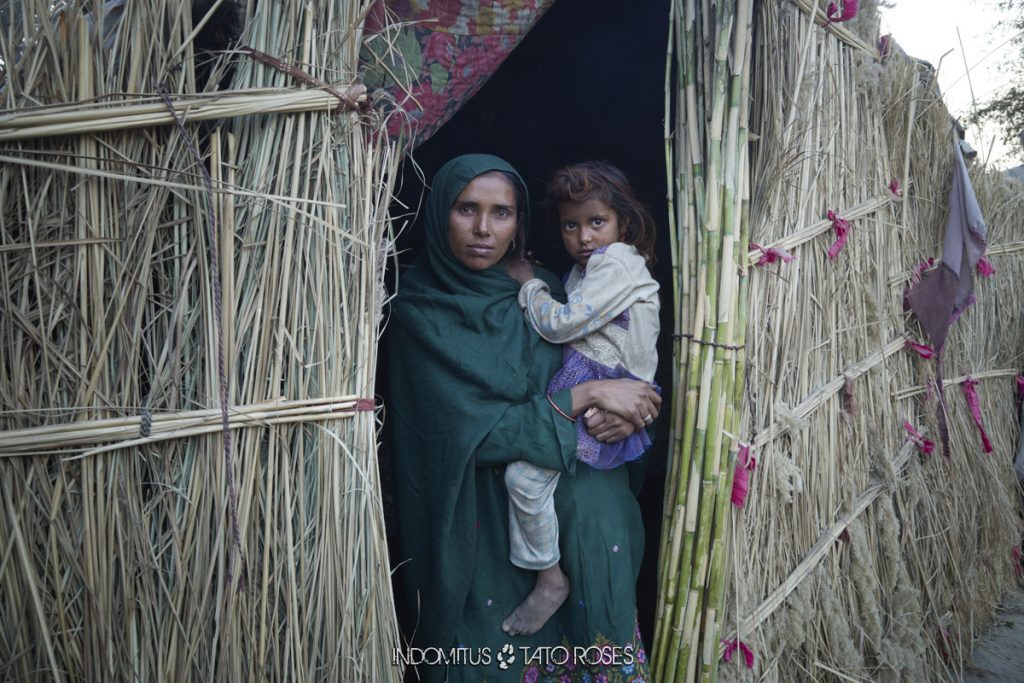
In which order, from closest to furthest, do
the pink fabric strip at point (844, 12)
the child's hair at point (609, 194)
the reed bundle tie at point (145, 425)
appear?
the reed bundle tie at point (145, 425) → the child's hair at point (609, 194) → the pink fabric strip at point (844, 12)

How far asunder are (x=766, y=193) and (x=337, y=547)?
1583 millimetres

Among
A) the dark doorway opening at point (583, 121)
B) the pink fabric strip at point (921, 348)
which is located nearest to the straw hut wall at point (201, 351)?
the dark doorway opening at point (583, 121)

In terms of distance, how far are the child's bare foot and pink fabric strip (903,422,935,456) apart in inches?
65.4

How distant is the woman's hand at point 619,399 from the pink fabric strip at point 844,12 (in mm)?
1437

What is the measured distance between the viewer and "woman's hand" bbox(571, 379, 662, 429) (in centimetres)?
185

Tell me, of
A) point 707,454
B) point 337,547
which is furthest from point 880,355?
point 337,547

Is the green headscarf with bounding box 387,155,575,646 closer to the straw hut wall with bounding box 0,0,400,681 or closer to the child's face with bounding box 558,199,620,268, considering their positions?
the child's face with bounding box 558,199,620,268

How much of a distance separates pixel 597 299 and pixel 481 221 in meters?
0.42

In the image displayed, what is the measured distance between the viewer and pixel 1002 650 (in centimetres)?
302

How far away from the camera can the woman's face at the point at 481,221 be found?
2008 millimetres

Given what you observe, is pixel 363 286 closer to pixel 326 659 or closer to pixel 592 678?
pixel 326 659

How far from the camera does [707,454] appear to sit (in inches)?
74.0

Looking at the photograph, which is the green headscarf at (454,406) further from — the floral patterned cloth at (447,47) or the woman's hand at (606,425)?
the floral patterned cloth at (447,47)

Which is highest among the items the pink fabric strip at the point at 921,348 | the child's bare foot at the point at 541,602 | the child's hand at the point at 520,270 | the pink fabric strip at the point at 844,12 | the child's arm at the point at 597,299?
the pink fabric strip at the point at 844,12
